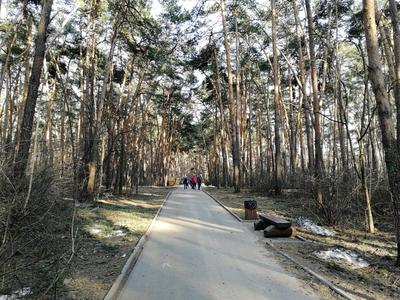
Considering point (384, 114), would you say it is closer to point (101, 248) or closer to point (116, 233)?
point (101, 248)

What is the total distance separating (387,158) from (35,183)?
24.0ft

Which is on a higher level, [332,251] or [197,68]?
[197,68]

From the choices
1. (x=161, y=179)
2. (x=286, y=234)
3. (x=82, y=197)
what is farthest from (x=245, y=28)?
(x=161, y=179)

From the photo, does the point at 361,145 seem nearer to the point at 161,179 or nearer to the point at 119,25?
the point at 119,25

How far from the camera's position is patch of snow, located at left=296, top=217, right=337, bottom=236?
10.3 m

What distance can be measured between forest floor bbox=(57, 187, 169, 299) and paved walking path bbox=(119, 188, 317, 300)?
42 centimetres

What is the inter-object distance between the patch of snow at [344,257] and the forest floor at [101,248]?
4402mm

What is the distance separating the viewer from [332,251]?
26.1 feet

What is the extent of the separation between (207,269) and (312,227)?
5.57 metres

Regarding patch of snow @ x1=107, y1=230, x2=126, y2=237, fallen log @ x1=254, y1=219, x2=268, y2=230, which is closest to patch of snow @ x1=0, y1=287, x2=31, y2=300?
patch of snow @ x1=107, y1=230, x2=126, y2=237

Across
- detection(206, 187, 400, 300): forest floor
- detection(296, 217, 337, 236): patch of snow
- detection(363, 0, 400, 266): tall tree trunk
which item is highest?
detection(363, 0, 400, 266): tall tree trunk

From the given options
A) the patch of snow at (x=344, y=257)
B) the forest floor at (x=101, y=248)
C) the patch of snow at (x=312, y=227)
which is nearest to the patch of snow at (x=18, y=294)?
the forest floor at (x=101, y=248)

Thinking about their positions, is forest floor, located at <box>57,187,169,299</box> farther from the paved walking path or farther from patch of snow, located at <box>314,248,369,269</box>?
patch of snow, located at <box>314,248,369,269</box>

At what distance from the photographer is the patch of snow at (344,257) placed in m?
7.24
